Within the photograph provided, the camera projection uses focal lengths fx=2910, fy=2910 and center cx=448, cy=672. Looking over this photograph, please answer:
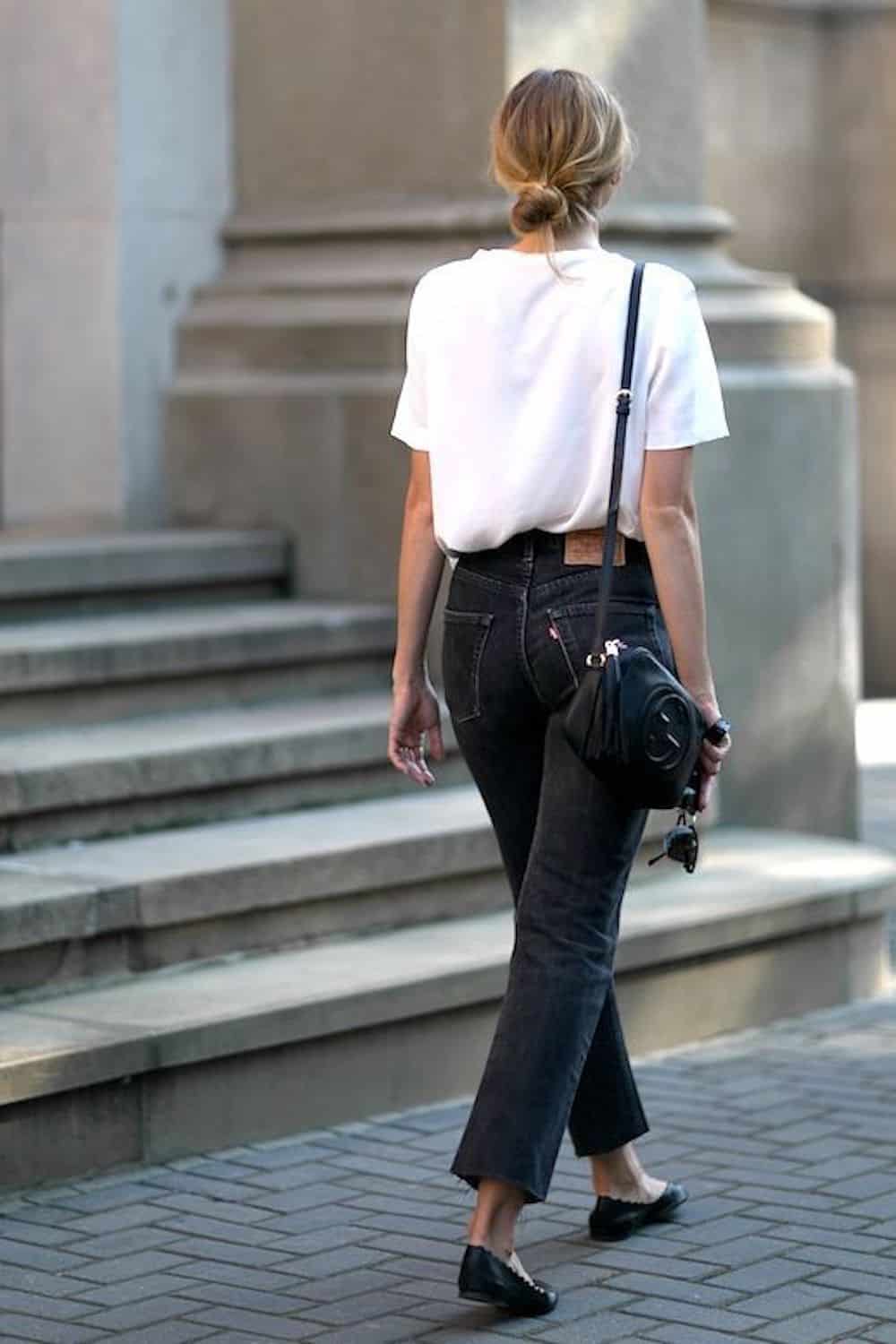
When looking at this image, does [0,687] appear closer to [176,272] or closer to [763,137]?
[176,272]

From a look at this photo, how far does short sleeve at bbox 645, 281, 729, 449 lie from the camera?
4.47 meters

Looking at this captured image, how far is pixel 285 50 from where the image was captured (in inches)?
320

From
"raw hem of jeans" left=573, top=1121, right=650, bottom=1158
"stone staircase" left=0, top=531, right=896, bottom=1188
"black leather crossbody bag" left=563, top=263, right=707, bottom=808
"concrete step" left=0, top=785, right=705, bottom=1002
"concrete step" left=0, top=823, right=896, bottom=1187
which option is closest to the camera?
"black leather crossbody bag" left=563, top=263, right=707, bottom=808

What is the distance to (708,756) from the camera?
180 inches

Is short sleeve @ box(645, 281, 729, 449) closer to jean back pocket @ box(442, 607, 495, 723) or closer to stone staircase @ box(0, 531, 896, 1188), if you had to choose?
jean back pocket @ box(442, 607, 495, 723)

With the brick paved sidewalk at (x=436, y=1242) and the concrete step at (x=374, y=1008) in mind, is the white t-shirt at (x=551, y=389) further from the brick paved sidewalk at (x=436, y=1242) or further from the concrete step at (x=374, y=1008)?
the concrete step at (x=374, y=1008)

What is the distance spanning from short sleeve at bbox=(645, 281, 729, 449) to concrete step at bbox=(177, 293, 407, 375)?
3.09 metres

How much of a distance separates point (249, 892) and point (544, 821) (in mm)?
1584

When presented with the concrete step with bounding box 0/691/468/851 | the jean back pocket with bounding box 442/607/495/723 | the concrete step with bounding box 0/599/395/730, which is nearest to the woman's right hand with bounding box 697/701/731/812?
the jean back pocket with bounding box 442/607/495/723

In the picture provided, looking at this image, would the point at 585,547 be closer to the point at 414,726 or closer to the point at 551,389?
the point at 551,389

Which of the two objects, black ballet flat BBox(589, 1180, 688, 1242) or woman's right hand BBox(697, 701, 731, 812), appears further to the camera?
black ballet flat BBox(589, 1180, 688, 1242)

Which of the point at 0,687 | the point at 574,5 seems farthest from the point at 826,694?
the point at 0,687

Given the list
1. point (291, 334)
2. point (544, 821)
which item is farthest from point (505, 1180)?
point (291, 334)

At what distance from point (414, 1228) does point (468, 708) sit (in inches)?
40.2
